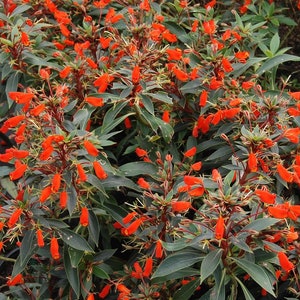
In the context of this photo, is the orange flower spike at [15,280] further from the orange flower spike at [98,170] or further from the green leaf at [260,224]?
the green leaf at [260,224]

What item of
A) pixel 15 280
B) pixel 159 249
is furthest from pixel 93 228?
pixel 15 280

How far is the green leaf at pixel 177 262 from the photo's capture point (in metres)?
2.51

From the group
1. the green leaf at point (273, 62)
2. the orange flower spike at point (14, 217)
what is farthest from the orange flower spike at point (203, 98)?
the orange flower spike at point (14, 217)

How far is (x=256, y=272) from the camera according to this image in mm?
2434

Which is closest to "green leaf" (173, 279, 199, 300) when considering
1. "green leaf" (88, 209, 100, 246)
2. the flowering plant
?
the flowering plant

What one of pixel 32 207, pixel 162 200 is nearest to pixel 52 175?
pixel 32 207

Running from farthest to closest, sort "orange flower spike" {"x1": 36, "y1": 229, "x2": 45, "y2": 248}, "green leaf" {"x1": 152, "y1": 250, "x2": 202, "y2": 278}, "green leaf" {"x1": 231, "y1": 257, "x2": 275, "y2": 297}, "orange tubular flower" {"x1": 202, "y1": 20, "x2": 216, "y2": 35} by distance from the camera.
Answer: "orange tubular flower" {"x1": 202, "y1": 20, "x2": 216, "y2": 35}
"orange flower spike" {"x1": 36, "y1": 229, "x2": 45, "y2": 248}
"green leaf" {"x1": 152, "y1": 250, "x2": 202, "y2": 278}
"green leaf" {"x1": 231, "y1": 257, "x2": 275, "y2": 297}

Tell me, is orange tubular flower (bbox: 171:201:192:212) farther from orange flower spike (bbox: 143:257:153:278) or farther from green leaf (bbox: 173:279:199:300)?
green leaf (bbox: 173:279:199:300)

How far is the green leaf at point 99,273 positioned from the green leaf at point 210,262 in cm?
70

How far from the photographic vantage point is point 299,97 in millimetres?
3115

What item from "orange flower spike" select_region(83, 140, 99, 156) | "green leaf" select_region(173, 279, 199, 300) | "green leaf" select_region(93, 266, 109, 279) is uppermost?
"orange flower spike" select_region(83, 140, 99, 156)

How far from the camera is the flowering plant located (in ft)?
8.31

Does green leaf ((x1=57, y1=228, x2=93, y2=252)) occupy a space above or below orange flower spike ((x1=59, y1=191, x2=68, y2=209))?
below

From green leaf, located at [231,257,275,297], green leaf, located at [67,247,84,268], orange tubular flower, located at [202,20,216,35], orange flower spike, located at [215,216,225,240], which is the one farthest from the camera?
orange tubular flower, located at [202,20,216,35]
